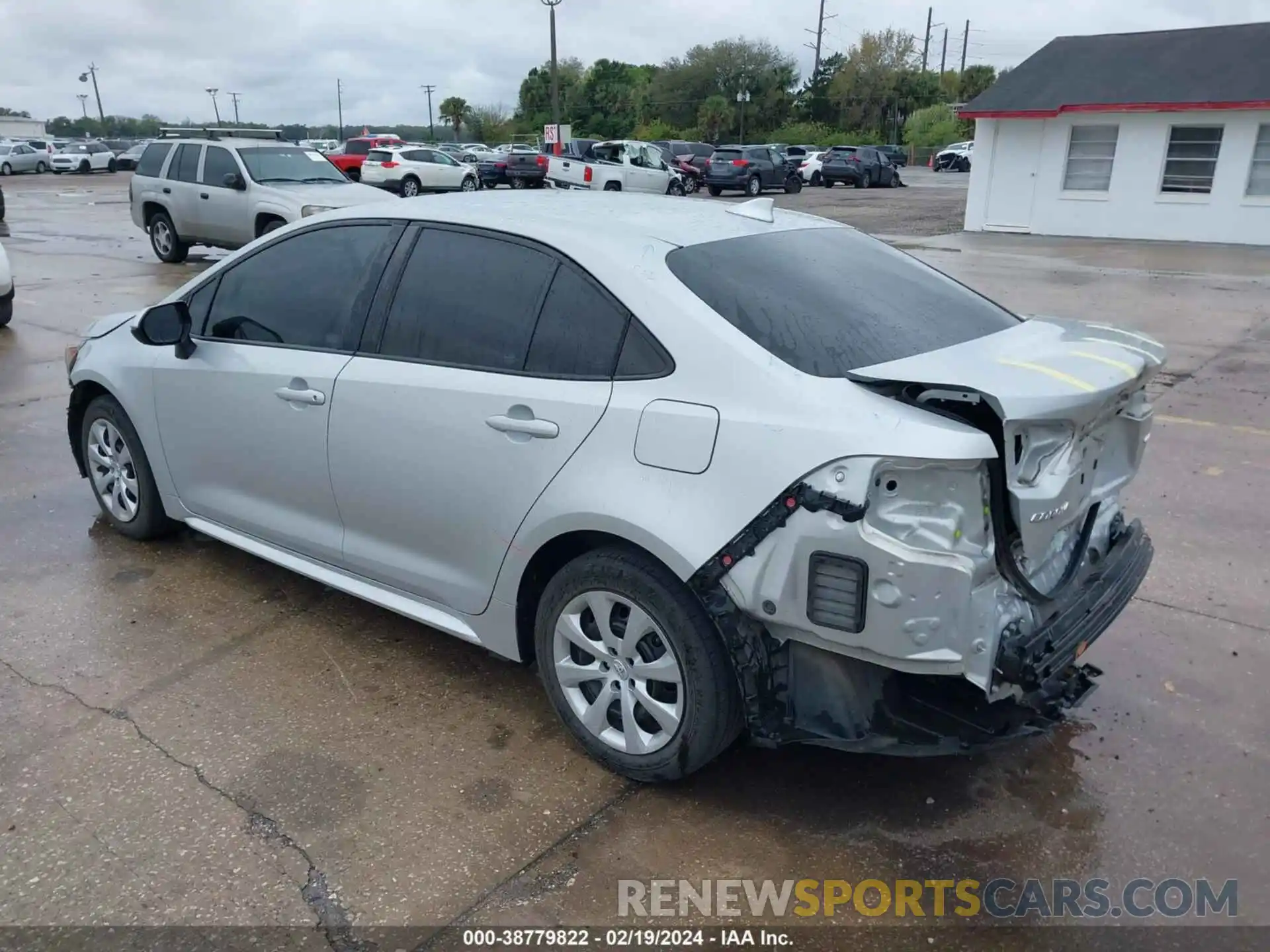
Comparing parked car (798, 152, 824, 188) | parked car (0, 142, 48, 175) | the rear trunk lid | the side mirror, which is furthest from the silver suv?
parked car (0, 142, 48, 175)

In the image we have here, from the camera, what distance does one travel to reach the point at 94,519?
5.18 m

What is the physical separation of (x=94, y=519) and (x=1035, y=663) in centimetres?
463

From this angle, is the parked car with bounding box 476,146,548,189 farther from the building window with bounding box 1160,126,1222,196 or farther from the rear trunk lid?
the rear trunk lid

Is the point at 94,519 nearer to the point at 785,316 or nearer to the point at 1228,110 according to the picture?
the point at 785,316

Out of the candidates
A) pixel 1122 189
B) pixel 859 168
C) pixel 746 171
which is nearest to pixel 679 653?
pixel 1122 189

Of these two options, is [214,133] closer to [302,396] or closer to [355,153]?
[302,396]

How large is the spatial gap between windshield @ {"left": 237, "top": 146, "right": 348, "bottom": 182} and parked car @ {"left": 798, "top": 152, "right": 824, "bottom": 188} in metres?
27.5

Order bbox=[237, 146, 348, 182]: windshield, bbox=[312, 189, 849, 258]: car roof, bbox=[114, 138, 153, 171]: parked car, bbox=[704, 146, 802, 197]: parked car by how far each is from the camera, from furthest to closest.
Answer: bbox=[114, 138, 153, 171]: parked car, bbox=[704, 146, 802, 197]: parked car, bbox=[237, 146, 348, 182]: windshield, bbox=[312, 189, 849, 258]: car roof

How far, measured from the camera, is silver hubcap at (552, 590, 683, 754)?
2.92 meters

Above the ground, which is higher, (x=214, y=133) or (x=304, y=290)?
(x=214, y=133)

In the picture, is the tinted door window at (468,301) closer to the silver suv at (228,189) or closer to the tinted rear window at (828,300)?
the tinted rear window at (828,300)

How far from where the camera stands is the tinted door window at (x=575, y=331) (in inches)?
120

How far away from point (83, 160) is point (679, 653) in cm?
5009

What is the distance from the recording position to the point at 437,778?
3.15 m
